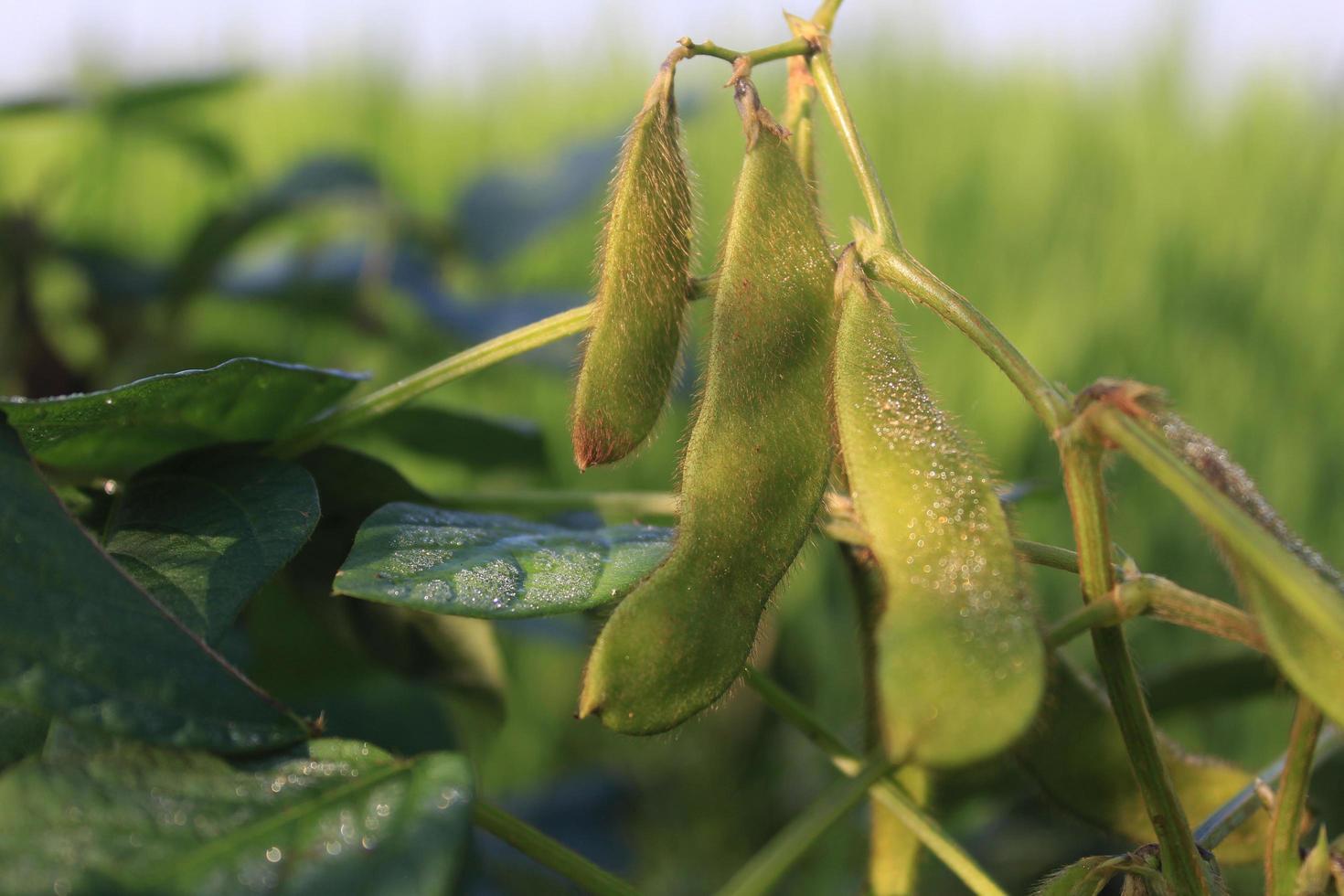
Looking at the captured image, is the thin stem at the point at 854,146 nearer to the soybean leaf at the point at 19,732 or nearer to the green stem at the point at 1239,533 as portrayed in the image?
the green stem at the point at 1239,533

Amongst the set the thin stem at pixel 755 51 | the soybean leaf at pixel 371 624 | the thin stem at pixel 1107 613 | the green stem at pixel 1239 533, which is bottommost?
the soybean leaf at pixel 371 624

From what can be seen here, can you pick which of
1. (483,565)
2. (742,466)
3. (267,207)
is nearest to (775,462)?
(742,466)

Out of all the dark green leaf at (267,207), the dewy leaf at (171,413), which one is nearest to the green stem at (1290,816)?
the dewy leaf at (171,413)

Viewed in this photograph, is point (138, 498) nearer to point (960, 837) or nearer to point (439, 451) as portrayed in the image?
point (439, 451)

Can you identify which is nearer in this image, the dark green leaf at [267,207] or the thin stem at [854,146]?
the thin stem at [854,146]

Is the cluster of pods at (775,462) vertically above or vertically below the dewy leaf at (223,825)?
above

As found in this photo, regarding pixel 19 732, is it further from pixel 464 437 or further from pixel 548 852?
pixel 464 437

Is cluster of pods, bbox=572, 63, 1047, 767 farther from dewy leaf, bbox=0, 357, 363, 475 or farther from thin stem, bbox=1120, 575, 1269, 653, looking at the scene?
dewy leaf, bbox=0, 357, 363, 475
